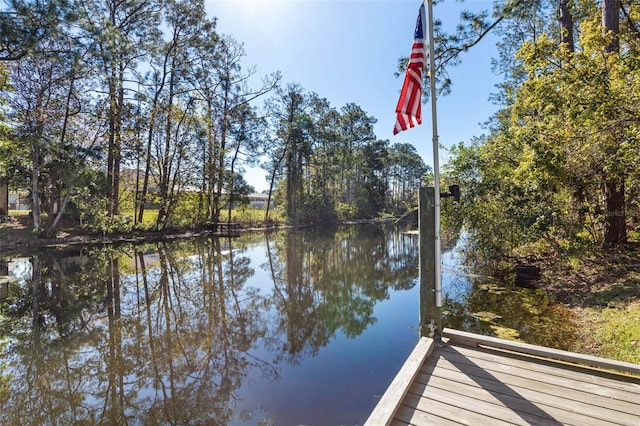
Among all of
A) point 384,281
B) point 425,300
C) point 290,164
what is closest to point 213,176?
point 290,164

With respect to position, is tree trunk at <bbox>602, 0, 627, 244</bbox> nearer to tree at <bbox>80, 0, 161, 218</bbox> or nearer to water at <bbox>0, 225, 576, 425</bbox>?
water at <bbox>0, 225, 576, 425</bbox>

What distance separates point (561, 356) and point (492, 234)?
5969 millimetres

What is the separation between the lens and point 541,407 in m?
1.93

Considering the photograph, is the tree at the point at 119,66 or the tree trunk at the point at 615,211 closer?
the tree trunk at the point at 615,211

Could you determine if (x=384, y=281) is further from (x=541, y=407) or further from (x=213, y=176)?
(x=213, y=176)

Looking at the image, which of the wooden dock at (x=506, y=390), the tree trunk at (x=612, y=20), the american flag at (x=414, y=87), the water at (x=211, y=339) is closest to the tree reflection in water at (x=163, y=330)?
the water at (x=211, y=339)

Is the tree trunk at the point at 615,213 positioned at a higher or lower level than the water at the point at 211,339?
higher

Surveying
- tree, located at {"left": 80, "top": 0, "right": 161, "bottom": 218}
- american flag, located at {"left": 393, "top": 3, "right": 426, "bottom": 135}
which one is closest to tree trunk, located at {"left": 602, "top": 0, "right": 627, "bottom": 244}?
american flag, located at {"left": 393, "top": 3, "right": 426, "bottom": 135}

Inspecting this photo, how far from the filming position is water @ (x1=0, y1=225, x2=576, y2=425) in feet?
10.1

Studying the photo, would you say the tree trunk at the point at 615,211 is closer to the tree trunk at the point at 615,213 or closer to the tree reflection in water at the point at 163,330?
the tree trunk at the point at 615,213

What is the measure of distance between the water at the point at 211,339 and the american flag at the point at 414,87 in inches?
110

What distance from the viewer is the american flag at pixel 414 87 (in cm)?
308

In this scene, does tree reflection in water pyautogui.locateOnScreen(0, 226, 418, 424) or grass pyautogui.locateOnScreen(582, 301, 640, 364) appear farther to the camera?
grass pyautogui.locateOnScreen(582, 301, 640, 364)

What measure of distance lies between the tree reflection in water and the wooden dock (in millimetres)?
1024
